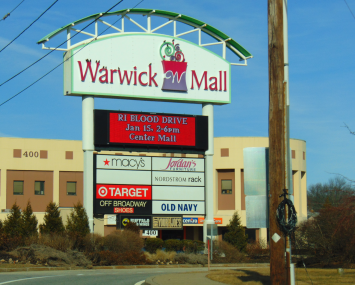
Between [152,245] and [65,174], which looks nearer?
[152,245]

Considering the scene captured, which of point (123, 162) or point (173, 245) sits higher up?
point (123, 162)

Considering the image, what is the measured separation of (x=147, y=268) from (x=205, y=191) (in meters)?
7.52

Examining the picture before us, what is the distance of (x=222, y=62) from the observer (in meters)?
31.7

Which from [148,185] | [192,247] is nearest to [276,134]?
[148,185]

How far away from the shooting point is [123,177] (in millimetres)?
28719

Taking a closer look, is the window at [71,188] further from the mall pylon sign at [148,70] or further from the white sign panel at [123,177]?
the mall pylon sign at [148,70]

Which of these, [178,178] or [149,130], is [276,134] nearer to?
[149,130]

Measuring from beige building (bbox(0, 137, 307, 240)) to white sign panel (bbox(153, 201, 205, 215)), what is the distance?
18.2 metres

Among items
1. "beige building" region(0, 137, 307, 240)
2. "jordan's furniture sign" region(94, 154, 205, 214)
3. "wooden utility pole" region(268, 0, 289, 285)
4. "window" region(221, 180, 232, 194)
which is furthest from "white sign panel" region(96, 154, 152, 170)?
"window" region(221, 180, 232, 194)

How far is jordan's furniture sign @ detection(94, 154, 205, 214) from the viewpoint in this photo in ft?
92.8

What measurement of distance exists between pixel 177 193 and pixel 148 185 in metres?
1.90

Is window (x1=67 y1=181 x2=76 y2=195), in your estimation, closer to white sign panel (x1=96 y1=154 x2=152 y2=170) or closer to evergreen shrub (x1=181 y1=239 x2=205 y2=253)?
white sign panel (x1=96 y1=154 x2=152 y2=170)

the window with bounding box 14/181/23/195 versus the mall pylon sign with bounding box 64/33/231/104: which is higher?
the mall pylon sign with bounding box 64/33/231/104

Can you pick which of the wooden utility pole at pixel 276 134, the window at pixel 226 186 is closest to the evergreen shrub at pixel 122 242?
the wooden utility pole at pixel 276 134
